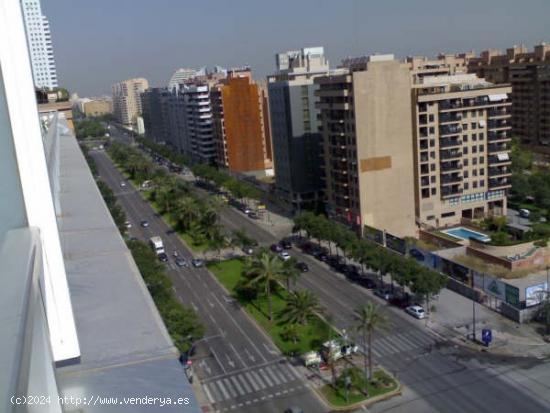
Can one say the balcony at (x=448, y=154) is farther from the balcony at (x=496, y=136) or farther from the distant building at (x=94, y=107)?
the distant building at (x=94, y=107)

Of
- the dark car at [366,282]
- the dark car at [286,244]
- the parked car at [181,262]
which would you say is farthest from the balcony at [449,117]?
the parked car at [181,262]

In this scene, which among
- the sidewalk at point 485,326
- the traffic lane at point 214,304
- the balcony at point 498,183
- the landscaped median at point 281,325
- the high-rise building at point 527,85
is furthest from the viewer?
the high-rise building at point 527,85

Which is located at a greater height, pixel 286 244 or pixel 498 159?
pixel 498 159

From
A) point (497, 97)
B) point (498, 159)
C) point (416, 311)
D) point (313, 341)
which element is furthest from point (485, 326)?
point (497, 97)

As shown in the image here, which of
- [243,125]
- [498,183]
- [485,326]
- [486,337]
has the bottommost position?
[485,326]

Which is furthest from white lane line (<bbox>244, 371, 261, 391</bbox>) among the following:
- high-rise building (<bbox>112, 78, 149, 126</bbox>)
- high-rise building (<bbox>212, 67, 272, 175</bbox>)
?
high-rise building (<bbox>112, 78, 149, 126</bbox>)

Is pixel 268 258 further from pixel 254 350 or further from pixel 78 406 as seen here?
pixel 78 406

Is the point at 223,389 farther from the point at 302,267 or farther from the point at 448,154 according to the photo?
the point at 448,154
